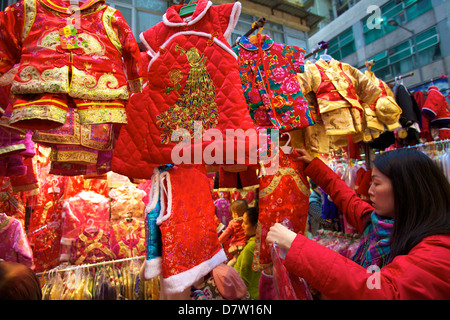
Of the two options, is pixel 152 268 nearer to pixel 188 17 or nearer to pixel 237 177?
pixel 237 177

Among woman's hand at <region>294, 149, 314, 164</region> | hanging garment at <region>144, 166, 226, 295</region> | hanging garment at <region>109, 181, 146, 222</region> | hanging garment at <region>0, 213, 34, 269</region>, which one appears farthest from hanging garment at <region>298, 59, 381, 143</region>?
hanging garment at <region>0, 213, 34, 269</region>

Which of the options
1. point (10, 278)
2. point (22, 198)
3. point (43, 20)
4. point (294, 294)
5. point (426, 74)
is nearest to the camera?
point (10, 278)

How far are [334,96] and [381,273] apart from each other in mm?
1221

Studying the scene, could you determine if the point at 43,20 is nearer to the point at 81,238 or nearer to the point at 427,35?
the point at 81,238

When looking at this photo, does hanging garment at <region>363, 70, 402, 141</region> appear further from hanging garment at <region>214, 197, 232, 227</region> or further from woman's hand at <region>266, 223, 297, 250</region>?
hanging garment at <region>214, 197, 232, 227</region>

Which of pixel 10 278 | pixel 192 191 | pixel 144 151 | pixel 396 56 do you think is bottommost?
pixel 10 278

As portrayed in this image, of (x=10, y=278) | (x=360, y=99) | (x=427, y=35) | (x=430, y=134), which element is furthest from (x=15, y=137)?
(x=427, y=35)

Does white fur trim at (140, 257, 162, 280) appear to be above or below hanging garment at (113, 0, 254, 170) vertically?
below

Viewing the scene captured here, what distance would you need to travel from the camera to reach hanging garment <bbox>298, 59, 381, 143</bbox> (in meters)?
1.73

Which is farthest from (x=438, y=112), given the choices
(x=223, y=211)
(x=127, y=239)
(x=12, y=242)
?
(x=12, y=242)

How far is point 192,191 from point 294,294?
2.36ft

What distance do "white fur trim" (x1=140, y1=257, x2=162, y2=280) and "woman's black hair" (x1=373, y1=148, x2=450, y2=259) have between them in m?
0.92

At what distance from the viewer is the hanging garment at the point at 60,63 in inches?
40.3

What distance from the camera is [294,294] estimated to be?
0.78 meters
